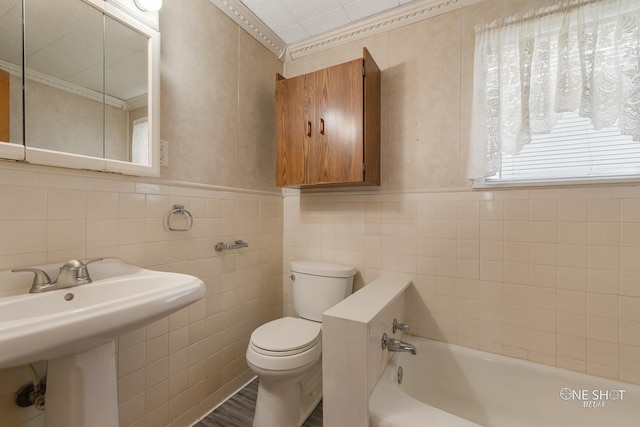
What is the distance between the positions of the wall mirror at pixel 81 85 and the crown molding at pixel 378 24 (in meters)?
1.13

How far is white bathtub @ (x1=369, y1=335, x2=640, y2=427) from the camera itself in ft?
3.39

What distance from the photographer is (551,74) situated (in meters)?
1.27

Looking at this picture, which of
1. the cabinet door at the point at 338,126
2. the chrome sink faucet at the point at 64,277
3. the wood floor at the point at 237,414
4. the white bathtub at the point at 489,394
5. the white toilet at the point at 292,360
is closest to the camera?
the chrome sink faucet at the point at 64,277

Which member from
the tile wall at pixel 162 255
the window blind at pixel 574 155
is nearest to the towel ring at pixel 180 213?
the tile wall at pixel 162 255

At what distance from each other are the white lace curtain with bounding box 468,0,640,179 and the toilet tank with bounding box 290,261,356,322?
3.23 feet

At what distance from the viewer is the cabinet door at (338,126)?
5.05ft

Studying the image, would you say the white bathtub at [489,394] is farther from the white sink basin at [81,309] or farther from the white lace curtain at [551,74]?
the white lace curtain at [551,74]

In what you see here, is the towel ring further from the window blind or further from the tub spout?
the window blind

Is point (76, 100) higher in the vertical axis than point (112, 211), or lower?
higher

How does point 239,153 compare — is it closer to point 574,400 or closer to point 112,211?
point 112,211

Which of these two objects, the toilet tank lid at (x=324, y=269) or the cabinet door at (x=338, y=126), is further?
the toilet tank lid at (x=324, y=269)

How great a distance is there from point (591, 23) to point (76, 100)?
224 centimetres

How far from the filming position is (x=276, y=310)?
2051 mm

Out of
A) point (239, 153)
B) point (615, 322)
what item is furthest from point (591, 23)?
point (239, 153)
